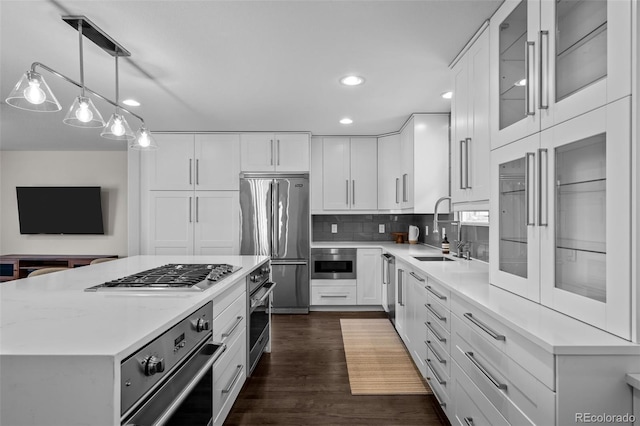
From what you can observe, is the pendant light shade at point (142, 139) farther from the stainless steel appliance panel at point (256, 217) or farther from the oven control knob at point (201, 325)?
the stainless steel appliance panel at point (256, 217)

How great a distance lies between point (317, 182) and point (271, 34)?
2.89m

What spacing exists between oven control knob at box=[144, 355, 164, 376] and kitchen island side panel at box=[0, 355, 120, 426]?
→ 0.16 metres

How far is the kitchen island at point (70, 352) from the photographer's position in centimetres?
90

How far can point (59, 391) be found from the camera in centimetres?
91

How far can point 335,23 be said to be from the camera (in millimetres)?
2047

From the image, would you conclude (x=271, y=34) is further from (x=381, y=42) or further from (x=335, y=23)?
(x=381, y=42)

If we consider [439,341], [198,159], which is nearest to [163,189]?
[198,159]

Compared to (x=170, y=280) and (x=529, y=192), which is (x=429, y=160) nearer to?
(x=529, y=192)

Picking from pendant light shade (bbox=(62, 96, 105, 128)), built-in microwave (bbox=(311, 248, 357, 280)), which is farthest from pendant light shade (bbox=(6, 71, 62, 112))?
built-in microwave (bbox=(311, 248, 357, 280))

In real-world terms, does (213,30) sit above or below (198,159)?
above

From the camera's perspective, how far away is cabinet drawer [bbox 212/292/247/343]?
6.01 feet

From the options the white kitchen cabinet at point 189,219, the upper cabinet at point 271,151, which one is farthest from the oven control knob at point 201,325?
the upper cabinet at point 271,151

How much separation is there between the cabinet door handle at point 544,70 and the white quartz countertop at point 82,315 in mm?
1658

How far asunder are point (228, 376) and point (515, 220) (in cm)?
178
